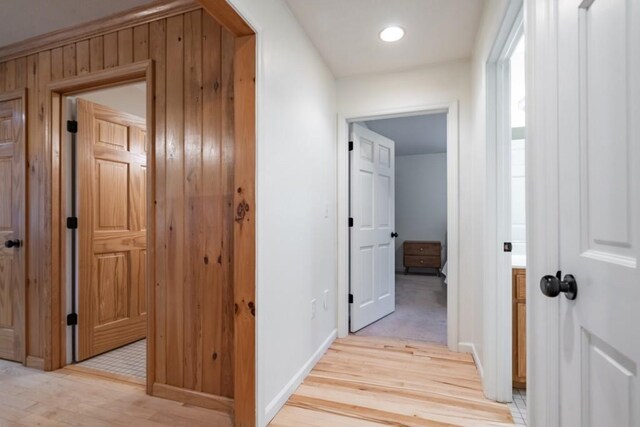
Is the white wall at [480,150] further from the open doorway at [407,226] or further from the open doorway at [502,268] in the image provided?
the open doorway at [407,226]

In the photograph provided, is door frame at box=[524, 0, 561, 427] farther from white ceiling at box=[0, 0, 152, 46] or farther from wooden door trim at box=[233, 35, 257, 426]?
white ceiling at box=[0, 0, 152, 46]

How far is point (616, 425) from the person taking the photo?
68cm

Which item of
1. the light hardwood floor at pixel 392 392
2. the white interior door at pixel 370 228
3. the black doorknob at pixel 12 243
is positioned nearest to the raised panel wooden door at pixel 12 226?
the black doorknob at pixel 12 243

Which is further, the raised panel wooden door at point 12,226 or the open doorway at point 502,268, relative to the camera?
the raised panel wooden door at point 12,226

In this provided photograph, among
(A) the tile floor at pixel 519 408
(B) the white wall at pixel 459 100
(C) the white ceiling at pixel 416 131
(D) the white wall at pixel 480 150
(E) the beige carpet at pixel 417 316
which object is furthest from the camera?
(C) the white ceiling at pixel 416 131

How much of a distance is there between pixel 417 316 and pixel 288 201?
2.35 m

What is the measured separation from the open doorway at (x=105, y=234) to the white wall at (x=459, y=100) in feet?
Result: 6.64

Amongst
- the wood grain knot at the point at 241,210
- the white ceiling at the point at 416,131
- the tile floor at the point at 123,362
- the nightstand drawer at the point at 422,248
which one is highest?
the white ceiling at the point at 416,131

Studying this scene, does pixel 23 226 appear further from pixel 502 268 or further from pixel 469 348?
pixel 469 348

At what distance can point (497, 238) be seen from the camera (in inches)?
71.0

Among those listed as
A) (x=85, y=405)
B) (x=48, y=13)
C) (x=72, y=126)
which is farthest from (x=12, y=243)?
(x=48, y=13)

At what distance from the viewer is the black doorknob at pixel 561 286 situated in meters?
0.84

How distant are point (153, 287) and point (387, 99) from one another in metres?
2.33

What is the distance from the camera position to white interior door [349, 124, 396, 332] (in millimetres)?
2949
